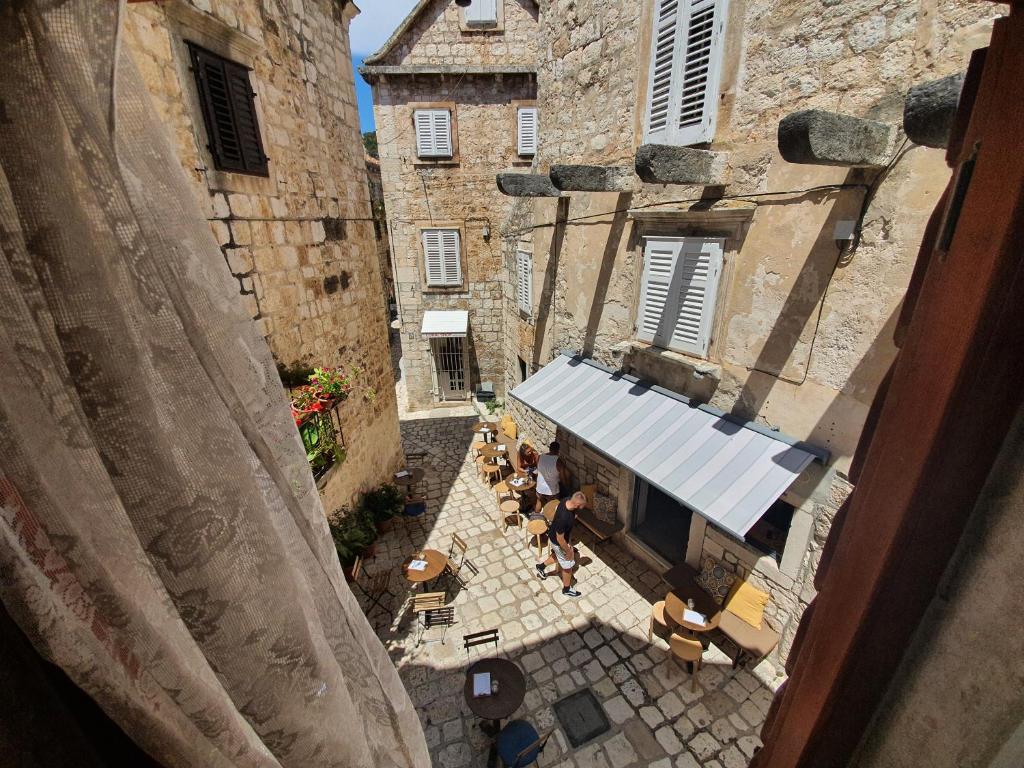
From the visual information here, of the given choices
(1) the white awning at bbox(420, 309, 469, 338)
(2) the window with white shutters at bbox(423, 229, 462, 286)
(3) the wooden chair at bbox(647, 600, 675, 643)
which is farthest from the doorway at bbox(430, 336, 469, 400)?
(3) the wooden chair at bbox(647, 600, 675, 643)

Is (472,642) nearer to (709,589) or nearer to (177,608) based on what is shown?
(709,589)

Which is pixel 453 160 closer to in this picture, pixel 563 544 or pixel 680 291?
pixel 680 291

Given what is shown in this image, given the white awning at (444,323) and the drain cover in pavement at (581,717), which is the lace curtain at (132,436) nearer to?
the drain cover in pavement at (581,717)

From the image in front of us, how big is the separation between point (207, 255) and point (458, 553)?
23.0ft

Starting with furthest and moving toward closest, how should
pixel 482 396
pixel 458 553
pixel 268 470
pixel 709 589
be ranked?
pixel 482 396, pixel 458 553, pixel 709 589, pixel 268 470

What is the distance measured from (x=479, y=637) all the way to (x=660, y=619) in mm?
2351

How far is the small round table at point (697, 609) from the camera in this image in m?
5.01

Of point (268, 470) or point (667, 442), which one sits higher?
point (268, 470)

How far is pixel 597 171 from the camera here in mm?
5152

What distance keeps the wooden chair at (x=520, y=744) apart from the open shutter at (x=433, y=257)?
425 inches

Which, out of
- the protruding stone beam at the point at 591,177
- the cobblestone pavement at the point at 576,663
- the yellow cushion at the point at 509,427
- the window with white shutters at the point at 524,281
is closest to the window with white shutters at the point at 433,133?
the window with white shutters at the point at 524,281

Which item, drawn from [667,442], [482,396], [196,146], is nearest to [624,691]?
[667,442]

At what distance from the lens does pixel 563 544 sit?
20.8 ft

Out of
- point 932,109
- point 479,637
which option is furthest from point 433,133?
point 479,637
